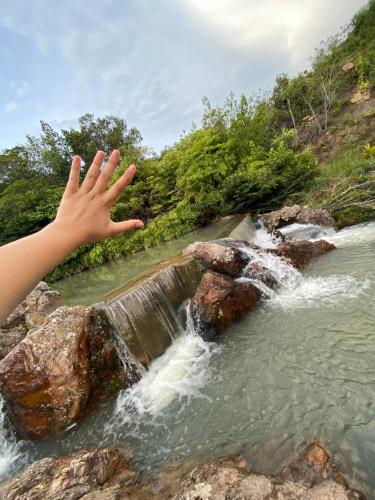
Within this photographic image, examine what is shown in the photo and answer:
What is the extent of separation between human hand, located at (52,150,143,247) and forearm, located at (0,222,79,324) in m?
0.03

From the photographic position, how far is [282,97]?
27547mm

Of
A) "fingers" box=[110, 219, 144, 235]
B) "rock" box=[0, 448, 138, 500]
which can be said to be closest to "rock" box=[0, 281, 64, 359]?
"rock" box=[0, 448, 138, 500]

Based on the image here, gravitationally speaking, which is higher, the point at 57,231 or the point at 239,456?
the point at 57,231

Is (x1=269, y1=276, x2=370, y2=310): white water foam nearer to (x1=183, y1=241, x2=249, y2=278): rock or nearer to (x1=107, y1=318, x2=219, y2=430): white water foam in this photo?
(x1=183, y1=241, x2=249, y2=278): rock

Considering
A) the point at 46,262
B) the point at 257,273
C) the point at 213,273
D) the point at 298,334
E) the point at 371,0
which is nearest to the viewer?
the point at 46,262

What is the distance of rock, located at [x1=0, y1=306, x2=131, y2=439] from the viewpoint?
13.2 ft

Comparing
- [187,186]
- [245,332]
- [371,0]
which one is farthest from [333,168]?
[371,0]

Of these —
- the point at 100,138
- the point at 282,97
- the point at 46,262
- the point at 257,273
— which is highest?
the point at 100,138

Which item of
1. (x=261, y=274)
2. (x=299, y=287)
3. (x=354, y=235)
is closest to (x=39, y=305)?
(x=261, y=274)

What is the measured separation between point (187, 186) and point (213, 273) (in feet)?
41.7

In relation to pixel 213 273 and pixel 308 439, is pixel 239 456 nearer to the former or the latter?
pixel 308 439

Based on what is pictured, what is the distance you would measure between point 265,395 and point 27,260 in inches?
139

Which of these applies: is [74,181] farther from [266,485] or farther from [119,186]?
[266,485]

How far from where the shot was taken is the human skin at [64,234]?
0.91 meters
